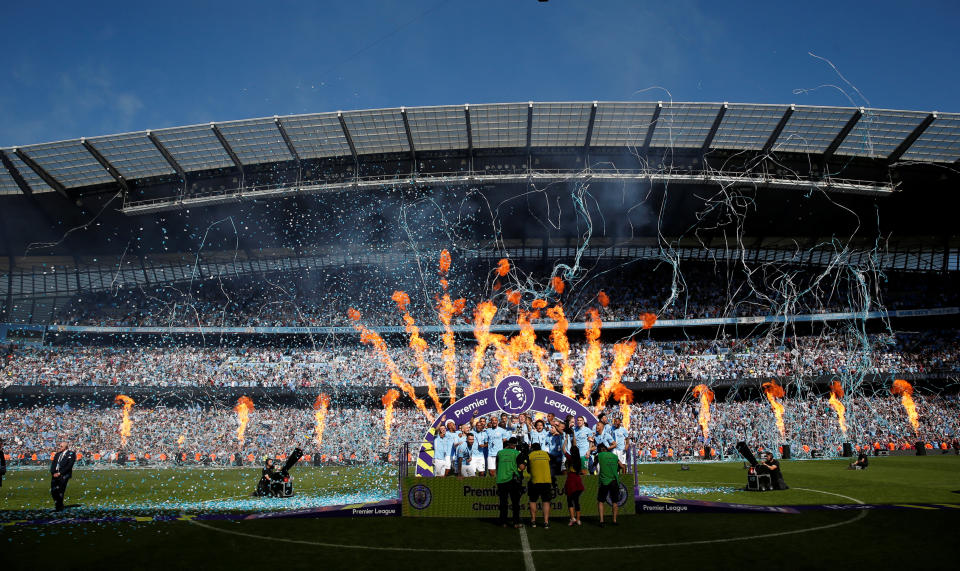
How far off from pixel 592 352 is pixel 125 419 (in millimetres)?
34706

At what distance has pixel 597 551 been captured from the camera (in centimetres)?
922

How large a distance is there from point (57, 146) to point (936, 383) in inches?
2307

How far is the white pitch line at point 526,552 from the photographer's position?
821cm

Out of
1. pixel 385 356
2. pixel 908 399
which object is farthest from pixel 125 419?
pixel 908 399

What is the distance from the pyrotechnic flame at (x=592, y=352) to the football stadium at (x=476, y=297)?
1.37ft

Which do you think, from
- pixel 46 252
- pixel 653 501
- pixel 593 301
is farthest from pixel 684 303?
pixel 46 252

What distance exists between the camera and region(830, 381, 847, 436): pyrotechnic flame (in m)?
40.1

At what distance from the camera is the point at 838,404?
4191 cm

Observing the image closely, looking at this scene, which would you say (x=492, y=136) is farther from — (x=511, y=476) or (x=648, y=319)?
(x=511, y=476)

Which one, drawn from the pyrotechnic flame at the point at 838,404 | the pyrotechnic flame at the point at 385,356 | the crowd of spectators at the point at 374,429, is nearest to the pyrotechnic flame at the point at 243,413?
the crowd of spectators at the point at 374,429

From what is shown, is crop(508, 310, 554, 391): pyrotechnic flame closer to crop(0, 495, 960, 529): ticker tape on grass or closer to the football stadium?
the football stadium

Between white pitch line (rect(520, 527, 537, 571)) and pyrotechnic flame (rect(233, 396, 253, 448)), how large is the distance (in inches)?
1369

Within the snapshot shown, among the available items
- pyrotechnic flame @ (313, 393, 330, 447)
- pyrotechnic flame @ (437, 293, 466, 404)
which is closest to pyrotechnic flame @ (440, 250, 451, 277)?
pyrotechnic flame @ (437, 293, 466, 404)

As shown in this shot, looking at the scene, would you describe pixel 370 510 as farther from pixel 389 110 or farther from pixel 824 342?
pixel 824 342
